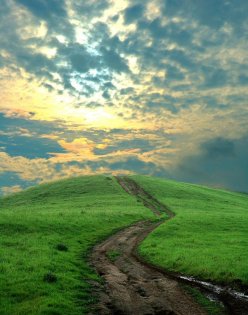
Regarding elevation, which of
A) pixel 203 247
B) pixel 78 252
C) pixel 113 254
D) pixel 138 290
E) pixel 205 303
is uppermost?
pixel 203 247

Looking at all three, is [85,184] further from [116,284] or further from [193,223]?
[116,284]

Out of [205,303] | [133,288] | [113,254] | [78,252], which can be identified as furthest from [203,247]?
[205,303]

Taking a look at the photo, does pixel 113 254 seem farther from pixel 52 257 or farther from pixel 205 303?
pixel 205 303

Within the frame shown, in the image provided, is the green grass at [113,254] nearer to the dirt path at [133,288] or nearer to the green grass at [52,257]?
the dirt path at [133,288]

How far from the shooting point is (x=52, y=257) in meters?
30.7

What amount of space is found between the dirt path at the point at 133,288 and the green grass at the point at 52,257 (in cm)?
125

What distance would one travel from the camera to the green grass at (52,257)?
1945 cm

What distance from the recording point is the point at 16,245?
34688mm

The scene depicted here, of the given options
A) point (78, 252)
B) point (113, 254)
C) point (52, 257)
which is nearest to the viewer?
point (52, 257)

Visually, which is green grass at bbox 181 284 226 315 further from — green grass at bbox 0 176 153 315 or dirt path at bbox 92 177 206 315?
green grass at bbox 0 176 153 315

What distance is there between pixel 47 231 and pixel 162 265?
1872cm

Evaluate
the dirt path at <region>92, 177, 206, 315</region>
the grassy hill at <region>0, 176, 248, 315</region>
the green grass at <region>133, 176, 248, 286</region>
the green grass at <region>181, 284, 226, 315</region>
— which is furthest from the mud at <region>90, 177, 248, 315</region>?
the green grass at <region>133, 176, 248, 286</region>

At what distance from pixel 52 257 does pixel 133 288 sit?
10264 mm

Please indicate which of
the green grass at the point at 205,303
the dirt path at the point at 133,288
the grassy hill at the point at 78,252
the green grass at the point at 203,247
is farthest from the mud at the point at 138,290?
the green grass at the point at 203,247
